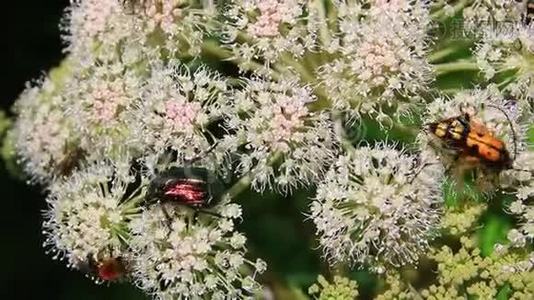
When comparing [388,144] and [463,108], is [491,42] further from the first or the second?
[388,144]

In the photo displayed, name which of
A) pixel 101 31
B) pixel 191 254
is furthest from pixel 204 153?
pixel 101 31

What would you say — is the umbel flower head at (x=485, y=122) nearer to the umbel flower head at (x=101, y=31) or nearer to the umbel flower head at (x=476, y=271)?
the umbel flower head at (x=476, y=271)

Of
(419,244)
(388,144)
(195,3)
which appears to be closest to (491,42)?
(388,144)

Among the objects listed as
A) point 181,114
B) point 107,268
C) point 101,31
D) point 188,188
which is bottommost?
point 107,268

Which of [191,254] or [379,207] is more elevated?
[379,207]

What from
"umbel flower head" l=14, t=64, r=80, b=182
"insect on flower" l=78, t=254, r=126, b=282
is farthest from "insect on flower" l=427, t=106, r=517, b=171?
"umbel flower head" l=14, t=64, r=80, b=182

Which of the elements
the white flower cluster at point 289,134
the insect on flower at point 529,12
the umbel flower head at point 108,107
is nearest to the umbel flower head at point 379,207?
the white flower cluster at point 289,134

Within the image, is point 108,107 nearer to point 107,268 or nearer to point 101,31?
point 101,31
